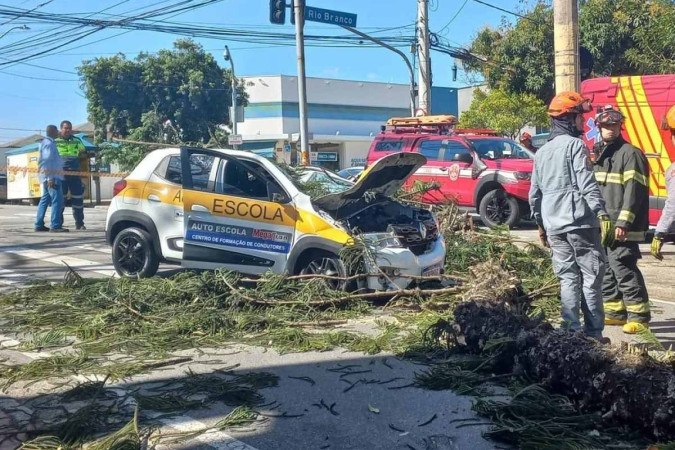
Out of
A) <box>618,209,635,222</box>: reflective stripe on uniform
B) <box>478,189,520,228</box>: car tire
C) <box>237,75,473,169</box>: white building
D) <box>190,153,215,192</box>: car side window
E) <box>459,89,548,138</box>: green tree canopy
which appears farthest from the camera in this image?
<box>237,75,473,169</box>: white building

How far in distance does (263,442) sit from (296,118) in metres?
43.0

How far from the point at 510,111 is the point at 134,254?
19.9 metres

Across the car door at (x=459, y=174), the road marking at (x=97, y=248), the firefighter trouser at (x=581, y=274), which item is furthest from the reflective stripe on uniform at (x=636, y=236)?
the car door at (x=459, y=174)

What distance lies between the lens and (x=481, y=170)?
15.9 metres

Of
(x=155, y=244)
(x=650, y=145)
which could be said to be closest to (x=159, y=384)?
(x=155, y=244)

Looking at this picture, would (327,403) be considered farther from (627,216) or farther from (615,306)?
(615,306)

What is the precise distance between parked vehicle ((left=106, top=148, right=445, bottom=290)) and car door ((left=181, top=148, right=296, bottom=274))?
0.04ft

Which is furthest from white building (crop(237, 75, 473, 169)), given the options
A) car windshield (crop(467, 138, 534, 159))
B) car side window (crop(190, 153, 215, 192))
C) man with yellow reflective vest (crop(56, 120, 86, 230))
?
car side window (crop(190, 153, 215, 192))

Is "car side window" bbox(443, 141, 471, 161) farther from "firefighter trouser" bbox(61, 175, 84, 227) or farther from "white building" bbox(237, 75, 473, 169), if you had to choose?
"white building" bbox(237, 75, 473, 169)

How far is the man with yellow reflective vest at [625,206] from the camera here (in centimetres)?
635

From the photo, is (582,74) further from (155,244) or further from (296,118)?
(296,118)

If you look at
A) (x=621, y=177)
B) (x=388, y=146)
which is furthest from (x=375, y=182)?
(x=388, y=146)

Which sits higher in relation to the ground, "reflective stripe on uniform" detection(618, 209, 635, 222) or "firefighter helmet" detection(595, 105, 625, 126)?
"firefighter helmet" detection(595, 105, 625, 126)

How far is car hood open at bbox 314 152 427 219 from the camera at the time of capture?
830 cm
